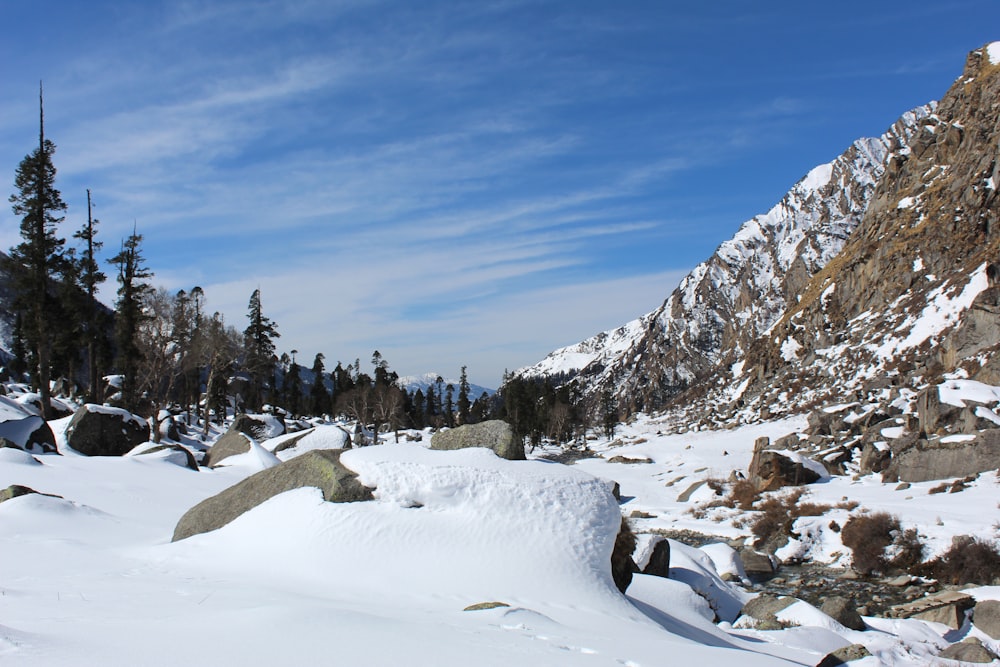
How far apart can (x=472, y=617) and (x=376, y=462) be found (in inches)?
191

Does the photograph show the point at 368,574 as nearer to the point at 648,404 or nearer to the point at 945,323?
the point at 945,323

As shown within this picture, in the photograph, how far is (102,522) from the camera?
443 inches

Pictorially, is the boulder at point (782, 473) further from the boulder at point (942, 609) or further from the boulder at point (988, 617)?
the boulder at point (988, 617)

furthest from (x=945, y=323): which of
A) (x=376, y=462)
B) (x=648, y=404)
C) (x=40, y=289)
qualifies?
(x=648, y=404)

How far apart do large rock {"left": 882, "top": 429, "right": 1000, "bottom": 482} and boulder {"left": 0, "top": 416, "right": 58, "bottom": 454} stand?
103 ft

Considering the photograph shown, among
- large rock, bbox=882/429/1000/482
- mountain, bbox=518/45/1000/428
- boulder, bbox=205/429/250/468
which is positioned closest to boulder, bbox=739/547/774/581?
large rock, bbox=882/429/1000/482

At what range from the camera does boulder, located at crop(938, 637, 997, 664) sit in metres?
11.3

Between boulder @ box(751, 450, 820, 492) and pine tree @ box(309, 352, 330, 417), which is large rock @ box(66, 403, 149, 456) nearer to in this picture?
boulder @ box(751, 450, 820, 492)

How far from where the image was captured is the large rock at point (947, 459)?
2302 cm

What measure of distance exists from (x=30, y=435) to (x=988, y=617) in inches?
1043

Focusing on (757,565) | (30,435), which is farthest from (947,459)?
(30,435)

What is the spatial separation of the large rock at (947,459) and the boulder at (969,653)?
14.0 m

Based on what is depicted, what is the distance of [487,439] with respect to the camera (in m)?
13.5

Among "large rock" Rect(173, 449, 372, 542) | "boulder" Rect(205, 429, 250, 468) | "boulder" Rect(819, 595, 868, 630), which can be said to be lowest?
"boulder" Rect(819, 595, 868, 630)
